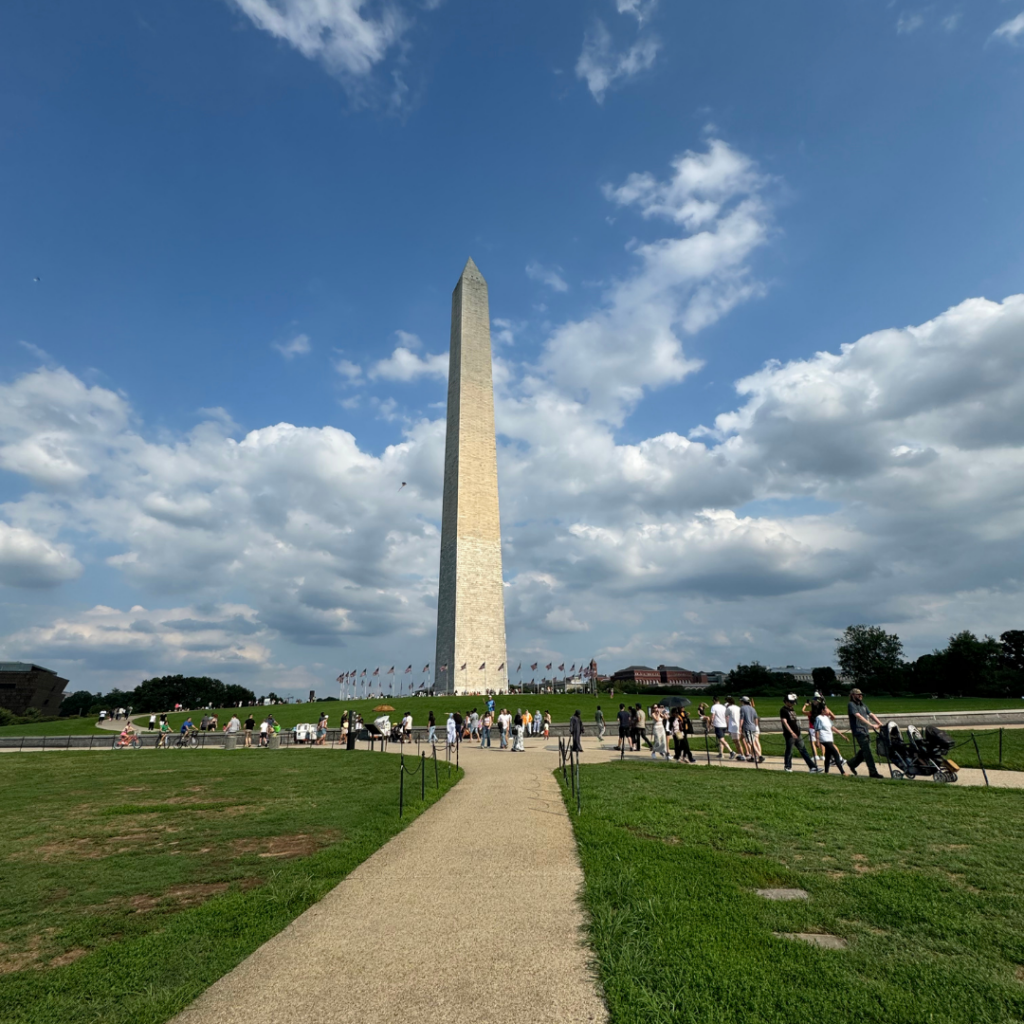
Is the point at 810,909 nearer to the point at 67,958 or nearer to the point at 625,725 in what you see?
the point at 67,958

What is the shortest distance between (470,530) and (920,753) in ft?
136

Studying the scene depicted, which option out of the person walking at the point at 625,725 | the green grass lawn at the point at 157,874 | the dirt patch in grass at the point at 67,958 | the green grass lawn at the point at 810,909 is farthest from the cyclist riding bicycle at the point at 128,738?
the dirt patch in grass at the point at 67,958

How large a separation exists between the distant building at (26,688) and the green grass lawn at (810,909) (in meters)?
90.9

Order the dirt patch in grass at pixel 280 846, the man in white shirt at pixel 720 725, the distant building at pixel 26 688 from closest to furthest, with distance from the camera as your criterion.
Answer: the dirt patch in grass at pixel 280 846 < the man in white shirt at pixel 720 725 < the distant building at pixel 26 688

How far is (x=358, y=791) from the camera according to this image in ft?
46.5

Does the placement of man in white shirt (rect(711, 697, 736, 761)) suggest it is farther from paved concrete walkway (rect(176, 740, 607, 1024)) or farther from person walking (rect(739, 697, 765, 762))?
paved concrete walkway (rect(176, 740, 607, 1024))

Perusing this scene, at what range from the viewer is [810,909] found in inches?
237

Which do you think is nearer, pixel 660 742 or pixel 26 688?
pixel 660 742

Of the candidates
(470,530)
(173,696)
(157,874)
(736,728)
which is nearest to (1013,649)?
(470,530)

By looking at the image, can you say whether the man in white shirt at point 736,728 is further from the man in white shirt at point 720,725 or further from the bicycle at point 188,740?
the bicycle at point 188,740

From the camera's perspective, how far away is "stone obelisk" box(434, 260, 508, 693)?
51.6 metres

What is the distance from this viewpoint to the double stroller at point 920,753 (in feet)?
43.4

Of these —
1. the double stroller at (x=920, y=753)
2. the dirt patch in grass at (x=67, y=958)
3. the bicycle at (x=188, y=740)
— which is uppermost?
the bicycle at (x=188, y=740)

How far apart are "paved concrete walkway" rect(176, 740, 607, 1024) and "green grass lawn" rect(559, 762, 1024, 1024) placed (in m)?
0.39
